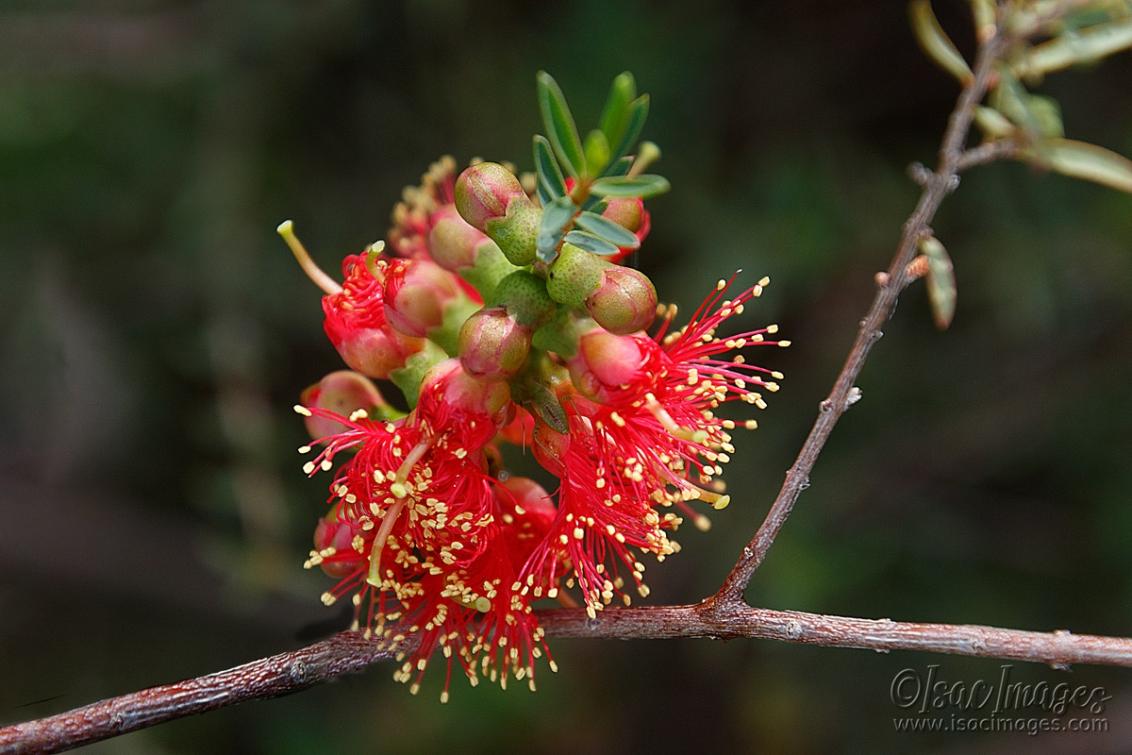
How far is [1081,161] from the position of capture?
63.0 inches

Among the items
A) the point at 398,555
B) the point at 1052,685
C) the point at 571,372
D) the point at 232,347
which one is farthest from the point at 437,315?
the point at 1052,685

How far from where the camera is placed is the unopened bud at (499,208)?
1.51m

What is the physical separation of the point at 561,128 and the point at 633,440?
1.79ft

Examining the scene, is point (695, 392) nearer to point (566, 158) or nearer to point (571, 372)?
point (571, 372)

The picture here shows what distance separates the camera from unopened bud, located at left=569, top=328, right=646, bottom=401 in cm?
158

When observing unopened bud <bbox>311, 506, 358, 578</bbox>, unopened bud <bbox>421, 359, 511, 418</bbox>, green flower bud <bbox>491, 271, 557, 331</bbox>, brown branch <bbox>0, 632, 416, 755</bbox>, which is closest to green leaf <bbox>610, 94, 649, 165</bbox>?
green flower bud <bbox>491, 271, 557, 331</bbox>

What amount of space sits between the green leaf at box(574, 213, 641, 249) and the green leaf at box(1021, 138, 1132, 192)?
677 millimetres

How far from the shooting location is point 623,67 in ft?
9.68

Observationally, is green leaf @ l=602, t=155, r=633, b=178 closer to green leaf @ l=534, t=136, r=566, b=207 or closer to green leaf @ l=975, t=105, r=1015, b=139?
green leaf @ l=534, t=136, r=566, b=207

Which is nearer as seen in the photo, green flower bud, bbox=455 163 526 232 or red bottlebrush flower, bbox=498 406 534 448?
green flower bud, bbox=455 163 526 232

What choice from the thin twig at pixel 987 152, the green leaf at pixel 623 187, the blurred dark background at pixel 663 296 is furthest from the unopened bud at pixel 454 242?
the blurred dark background at pixel 663 296

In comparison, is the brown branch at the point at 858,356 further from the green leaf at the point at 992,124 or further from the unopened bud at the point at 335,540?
the unopened bud at the point at 335,540

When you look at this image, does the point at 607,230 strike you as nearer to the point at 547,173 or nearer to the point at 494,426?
the point at 547,173

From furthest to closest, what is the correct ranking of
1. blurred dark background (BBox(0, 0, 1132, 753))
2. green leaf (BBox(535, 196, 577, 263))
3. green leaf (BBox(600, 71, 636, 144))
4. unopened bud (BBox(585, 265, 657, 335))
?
blurred dark background (BBox(0, 0, 1132, 753)), unopened bud (BBox(585, 265, 657, 335)), green leaf (BBox(535, 196, 577, 263)), green leaf (BBox(600, 71, 636, 144))
